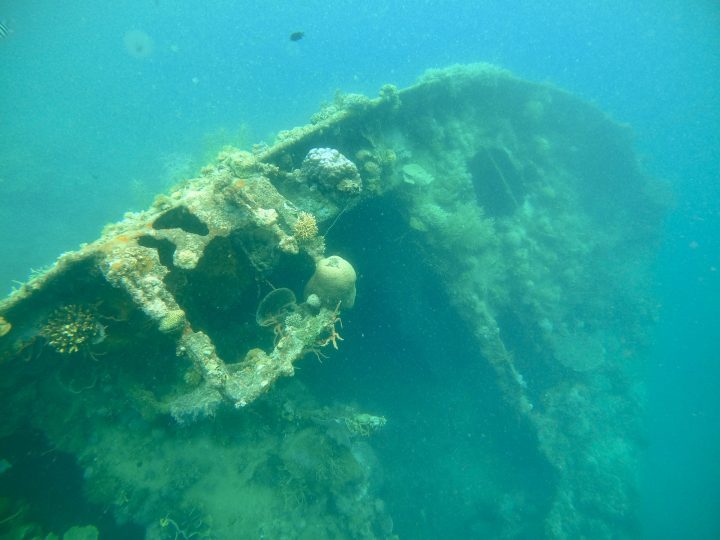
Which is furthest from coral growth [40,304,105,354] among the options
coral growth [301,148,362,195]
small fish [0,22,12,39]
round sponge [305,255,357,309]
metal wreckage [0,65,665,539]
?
small fish [0,22,12,39]

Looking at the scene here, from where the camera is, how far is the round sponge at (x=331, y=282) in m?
5.37

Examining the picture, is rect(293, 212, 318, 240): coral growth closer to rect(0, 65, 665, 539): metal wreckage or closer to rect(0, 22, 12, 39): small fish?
rect(0, 65, 665, 539): metal wreckage

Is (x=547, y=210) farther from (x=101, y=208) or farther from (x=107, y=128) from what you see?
(x=107, y=128)

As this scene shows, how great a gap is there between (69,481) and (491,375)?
944 centimetres

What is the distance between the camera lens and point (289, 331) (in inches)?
186

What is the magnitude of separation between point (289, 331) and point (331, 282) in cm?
109

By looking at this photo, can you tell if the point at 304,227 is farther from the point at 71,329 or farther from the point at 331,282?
the point at 71,329

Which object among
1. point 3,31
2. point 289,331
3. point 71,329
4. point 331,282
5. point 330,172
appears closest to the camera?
point 71,329

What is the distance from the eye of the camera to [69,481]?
16.1 feet

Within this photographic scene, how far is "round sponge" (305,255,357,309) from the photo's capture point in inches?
211

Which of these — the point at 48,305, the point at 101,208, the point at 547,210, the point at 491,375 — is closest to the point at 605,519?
A: the point at 491,375

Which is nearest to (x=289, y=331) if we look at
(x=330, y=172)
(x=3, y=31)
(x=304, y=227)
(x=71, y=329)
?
(x=304, y=227)

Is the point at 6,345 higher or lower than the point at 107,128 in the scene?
lower

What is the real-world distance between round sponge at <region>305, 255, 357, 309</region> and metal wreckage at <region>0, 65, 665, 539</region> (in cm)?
4
